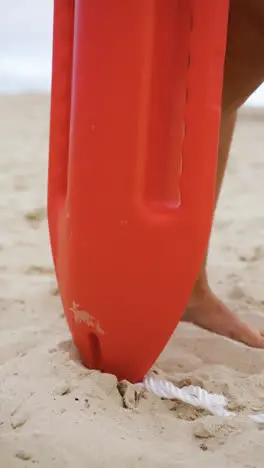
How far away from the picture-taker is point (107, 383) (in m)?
0.85

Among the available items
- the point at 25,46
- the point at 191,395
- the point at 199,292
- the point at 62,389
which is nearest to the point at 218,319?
the point at 199,292

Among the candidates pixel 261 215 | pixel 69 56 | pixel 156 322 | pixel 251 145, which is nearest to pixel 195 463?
pixel 156 322

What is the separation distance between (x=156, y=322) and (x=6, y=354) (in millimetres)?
277

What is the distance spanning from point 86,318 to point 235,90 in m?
0.45

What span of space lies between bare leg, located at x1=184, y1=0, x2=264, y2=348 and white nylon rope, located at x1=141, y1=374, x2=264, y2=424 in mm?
296

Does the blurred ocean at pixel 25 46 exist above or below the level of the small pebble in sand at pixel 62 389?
below

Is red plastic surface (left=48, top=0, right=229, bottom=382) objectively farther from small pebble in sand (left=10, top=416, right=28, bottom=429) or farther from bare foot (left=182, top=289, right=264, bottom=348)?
bare foot (left=182, top=289, right=264, bottom=348)

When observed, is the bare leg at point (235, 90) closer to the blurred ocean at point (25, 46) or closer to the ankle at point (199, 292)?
the ankle at point (199, 292)

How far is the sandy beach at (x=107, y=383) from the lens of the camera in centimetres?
73

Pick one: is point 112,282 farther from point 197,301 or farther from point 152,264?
→ point 197,301

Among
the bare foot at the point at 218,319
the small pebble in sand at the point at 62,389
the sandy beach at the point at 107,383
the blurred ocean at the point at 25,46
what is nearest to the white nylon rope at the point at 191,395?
the sandy beach at the point at 107,383

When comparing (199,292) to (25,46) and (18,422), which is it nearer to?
(18,422)

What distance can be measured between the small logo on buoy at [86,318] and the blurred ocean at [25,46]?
11.2ft

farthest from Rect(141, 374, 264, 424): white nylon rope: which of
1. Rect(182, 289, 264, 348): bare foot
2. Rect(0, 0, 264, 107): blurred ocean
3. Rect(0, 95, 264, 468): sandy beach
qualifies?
Rect(0, 0, 264, 107): blurred ocean
